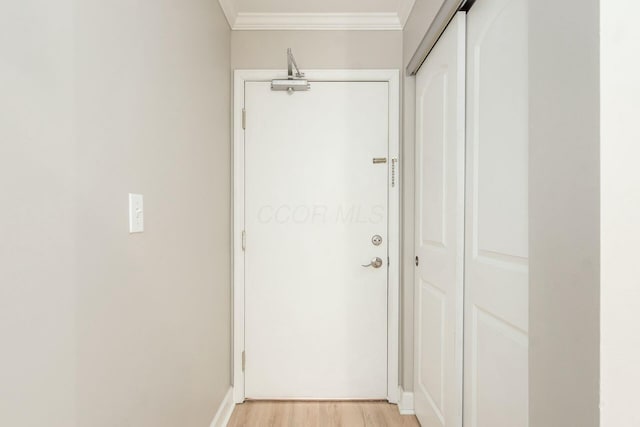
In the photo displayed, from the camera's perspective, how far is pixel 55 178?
2.32 feet

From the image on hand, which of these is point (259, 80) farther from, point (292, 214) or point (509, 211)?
point (509, 211)

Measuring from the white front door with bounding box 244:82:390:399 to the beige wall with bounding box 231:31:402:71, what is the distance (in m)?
0.14

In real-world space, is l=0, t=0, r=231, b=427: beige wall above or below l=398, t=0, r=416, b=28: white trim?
below

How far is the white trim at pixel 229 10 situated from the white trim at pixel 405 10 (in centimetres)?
97

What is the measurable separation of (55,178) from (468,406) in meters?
1.55

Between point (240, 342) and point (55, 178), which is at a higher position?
point (55, 178)

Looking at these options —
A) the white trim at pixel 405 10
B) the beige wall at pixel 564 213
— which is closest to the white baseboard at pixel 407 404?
the beige wall at pixel 564 213

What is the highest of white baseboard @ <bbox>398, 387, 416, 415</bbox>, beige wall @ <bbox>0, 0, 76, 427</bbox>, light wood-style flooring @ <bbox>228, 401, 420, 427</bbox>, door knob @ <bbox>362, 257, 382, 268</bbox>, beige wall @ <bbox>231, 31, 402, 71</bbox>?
beige wall @ <bbox>231, 31, 402, 71</bbox>

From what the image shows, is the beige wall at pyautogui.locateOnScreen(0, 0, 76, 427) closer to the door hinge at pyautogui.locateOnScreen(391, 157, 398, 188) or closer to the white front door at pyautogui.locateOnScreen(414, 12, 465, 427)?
the white front door at pyautogui.locateOnScreen(414, 12, 465, 427)

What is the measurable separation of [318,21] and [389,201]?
117 cm

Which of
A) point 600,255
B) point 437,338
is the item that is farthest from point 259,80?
point 600,255

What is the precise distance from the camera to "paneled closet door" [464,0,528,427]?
3.42 feet

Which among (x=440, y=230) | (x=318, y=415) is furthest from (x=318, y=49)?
(x=318, y=415)

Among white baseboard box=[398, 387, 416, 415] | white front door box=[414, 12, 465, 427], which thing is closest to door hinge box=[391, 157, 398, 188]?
white front door box=[414, 12, 465, 427]
